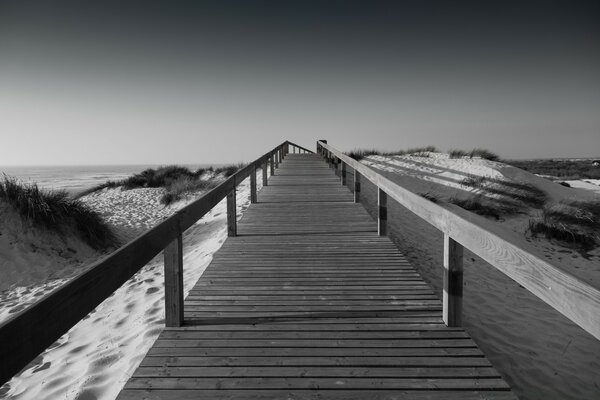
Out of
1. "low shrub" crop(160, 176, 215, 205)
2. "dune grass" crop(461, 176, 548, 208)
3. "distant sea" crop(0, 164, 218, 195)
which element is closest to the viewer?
"dune grass" crop(461, 176, 548, 208)

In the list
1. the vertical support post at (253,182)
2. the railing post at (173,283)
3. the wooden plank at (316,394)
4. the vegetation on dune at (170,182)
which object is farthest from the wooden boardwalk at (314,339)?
the vegetation on dune at (170,182)

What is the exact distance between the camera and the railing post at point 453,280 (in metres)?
2.57

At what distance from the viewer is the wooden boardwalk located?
79.6 inches

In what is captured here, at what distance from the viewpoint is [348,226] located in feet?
19.2

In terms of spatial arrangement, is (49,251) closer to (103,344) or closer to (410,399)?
(103,344)

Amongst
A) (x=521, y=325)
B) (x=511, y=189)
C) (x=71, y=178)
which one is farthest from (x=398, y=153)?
(x=71, y=178)

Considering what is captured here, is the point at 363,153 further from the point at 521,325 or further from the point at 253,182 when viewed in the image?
the point at 521,325

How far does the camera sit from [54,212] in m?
7.88

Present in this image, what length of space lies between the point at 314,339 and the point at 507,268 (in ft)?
4.62

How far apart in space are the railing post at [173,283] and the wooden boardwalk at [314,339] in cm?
11

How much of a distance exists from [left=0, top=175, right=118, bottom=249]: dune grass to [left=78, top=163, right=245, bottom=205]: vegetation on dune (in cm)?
559

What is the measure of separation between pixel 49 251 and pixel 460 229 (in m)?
8.05

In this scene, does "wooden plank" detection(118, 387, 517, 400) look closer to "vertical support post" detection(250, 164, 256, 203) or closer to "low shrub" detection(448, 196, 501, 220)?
"vertical support post" detection(250, 164, 256, 203)

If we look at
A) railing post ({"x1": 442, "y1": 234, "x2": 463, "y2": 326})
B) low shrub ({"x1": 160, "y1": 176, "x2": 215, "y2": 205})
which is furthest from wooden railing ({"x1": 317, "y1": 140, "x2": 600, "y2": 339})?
low shrub ({"x1": 160, "y1": 176, "x2": 215, "y2": 205})
